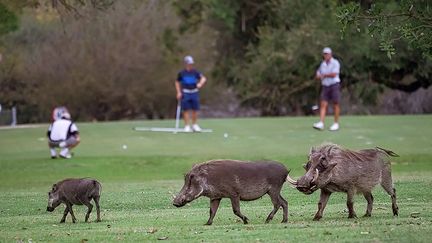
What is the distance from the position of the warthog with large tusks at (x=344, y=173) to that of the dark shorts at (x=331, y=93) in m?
15.8

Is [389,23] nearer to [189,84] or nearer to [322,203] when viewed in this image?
[322,203]

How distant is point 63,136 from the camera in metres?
26.0

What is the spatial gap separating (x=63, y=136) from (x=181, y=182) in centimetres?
539

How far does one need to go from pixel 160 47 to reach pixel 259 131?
81.0 feet

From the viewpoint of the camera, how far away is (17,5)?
25.2 meters

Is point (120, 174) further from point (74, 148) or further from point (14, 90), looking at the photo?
point (14, 90)

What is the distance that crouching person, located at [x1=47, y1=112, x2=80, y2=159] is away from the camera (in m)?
26.0

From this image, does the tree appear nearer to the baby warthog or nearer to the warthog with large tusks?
the warthog with large tusks

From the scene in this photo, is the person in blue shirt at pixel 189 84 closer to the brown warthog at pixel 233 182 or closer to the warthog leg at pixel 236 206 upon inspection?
the brown warthog at pixel 233 182

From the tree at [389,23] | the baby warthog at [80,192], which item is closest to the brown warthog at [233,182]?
the baby warthog at [80,192]

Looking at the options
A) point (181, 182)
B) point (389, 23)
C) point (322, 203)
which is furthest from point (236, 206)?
point (181, 182)

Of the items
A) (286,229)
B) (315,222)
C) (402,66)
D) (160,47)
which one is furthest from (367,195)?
(160,47)

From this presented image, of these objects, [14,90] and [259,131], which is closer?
[259,131]

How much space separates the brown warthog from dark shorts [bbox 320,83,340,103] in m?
16.9
